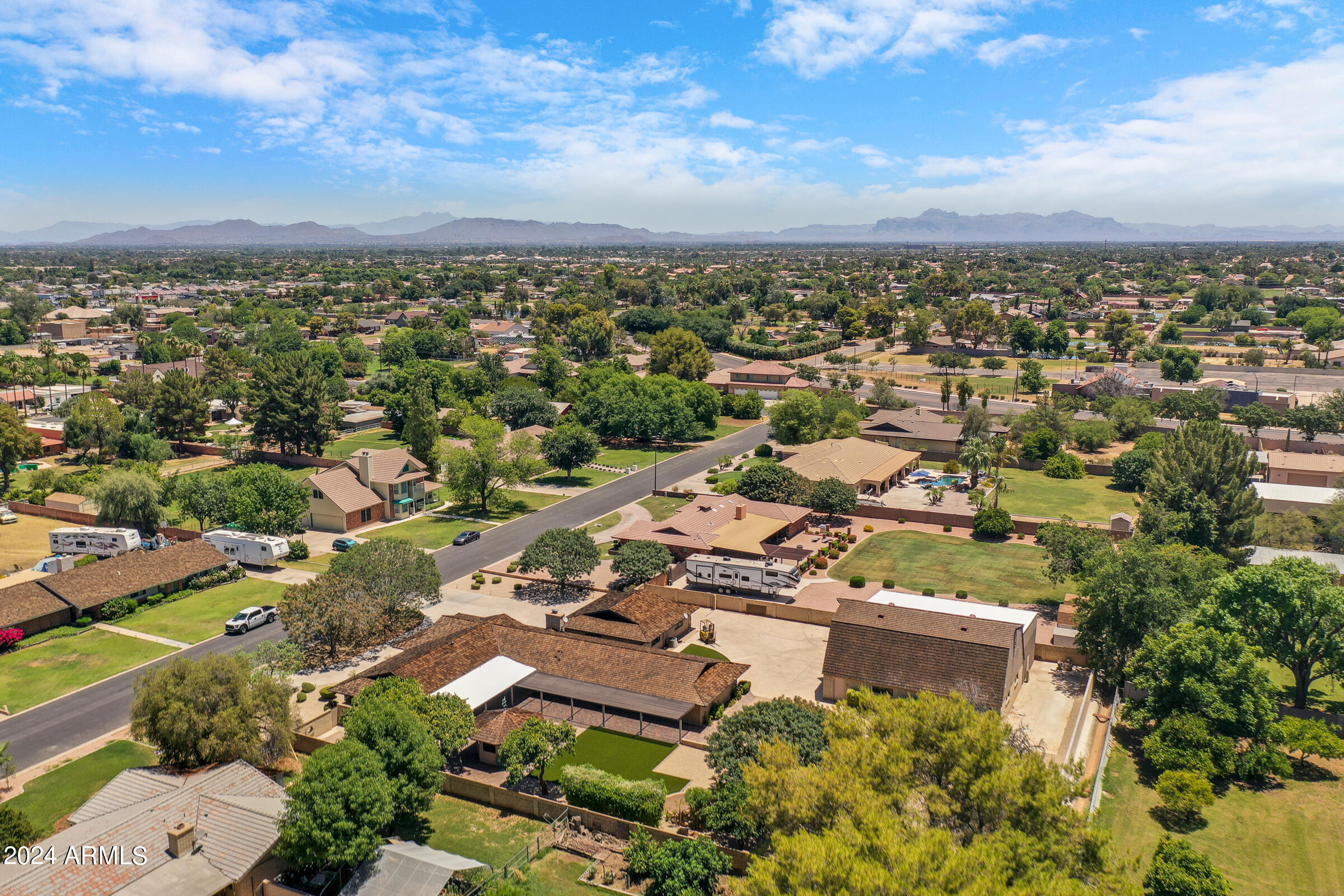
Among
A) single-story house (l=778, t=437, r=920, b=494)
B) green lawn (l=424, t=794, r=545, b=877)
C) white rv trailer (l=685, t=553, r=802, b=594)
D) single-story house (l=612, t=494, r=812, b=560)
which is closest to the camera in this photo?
green lawn (l=424, t=794, r=545, b=877)

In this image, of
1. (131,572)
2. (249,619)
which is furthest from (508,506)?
(131,572)

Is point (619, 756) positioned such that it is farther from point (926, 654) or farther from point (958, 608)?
point (958, 608)

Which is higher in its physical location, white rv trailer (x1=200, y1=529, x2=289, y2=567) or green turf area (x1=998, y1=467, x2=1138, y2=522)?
white rv trailer (x1=200, y1=529, x2=289, y2=567)

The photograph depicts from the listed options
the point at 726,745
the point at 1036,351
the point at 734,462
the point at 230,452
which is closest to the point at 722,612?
the point at 726,745

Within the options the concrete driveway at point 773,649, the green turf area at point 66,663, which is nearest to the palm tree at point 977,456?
the concrete driveway at point 773,649

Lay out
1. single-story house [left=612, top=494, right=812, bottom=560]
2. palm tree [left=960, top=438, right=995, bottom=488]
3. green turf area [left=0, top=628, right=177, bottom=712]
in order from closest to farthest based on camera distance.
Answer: green turf area [left=0, top=628, right=177, bottom=712] < single-story house [left=612, top=494, right=812, bottom=560] < palm tree [left=960, top=438, right=995, bottom=488]

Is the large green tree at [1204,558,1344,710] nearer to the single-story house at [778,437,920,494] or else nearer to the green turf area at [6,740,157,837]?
the single-story house at [778,437,920,494]

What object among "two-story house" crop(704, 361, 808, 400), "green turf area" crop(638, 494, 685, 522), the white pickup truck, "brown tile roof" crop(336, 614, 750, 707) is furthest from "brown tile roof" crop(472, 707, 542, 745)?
"two-story house" crop(704, 361, 808, 400)
